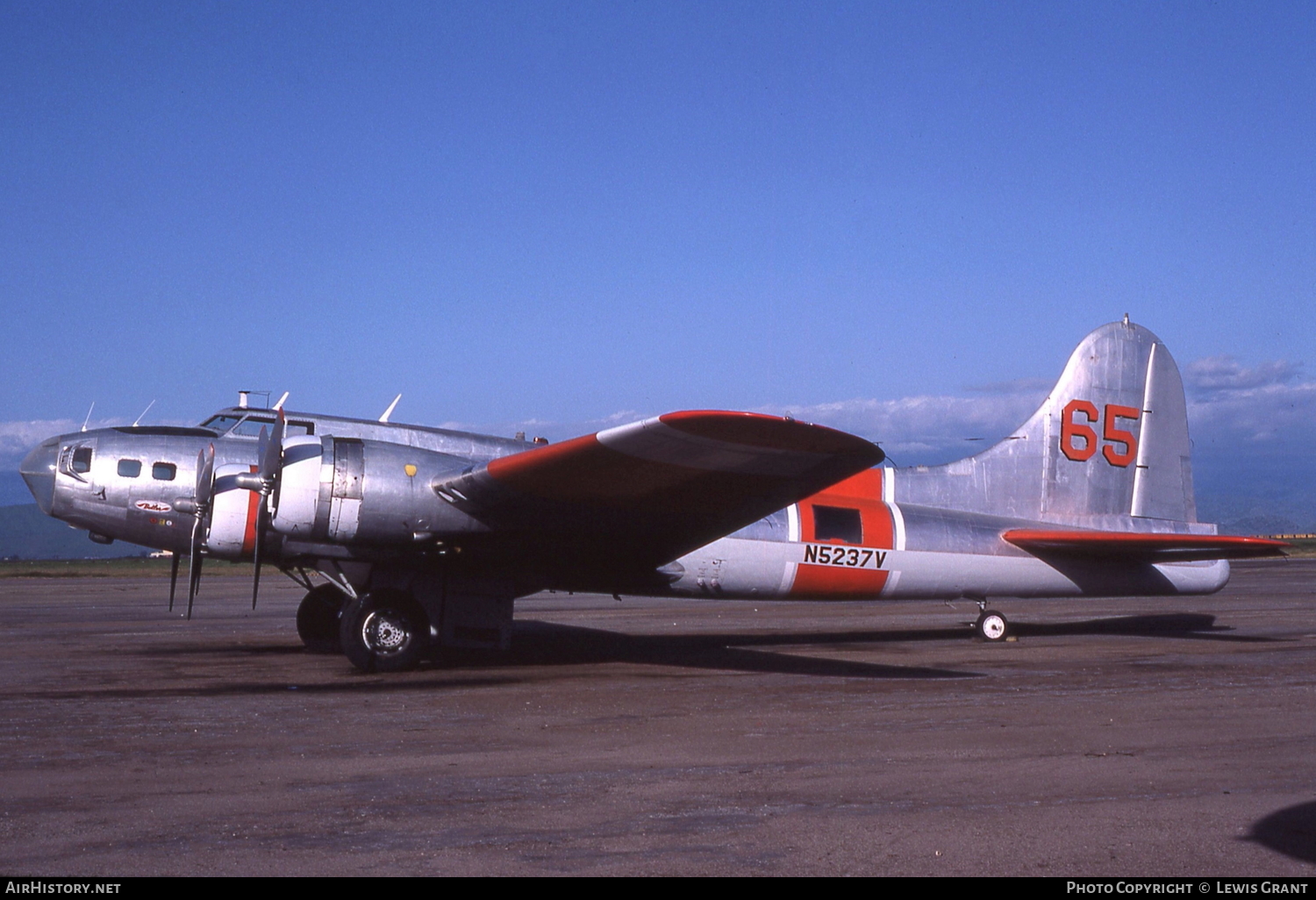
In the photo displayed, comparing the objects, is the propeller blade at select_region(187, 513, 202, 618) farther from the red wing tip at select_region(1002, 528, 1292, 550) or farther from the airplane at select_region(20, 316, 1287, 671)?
the red wing tip at select_region(1002, 528, 1292, 550)

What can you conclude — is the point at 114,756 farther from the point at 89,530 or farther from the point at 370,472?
the point at 89,530

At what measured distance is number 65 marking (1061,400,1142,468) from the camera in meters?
15.8

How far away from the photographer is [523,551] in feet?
39.3

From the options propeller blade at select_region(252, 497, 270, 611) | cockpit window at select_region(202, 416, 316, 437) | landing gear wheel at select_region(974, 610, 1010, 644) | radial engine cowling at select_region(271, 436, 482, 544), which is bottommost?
landing gear wheel at select_region(974, 610, 1010, 644)

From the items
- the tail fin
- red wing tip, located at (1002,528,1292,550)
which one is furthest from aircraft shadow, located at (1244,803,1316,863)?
the tail fin

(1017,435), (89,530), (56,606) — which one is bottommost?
(56,606)

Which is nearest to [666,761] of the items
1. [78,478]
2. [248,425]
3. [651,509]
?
[651,509]

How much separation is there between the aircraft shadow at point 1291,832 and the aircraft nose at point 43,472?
483 inches

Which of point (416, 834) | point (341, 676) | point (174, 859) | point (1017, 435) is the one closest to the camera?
point (174, 859)

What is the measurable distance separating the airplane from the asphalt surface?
0.94 metres

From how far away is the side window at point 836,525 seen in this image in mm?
13859

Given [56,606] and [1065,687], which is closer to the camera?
[1065,687]
